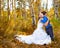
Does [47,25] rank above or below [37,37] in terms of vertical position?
above

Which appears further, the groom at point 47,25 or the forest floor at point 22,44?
the groom at point 47,25

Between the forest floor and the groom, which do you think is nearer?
the forest floor

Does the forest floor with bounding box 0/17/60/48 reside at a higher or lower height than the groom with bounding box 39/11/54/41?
lower

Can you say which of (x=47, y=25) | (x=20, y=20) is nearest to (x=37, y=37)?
(x=47, y=25)

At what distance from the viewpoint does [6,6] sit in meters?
3.45

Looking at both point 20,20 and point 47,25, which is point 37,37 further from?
point 20,20

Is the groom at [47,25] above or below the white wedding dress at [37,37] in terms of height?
above

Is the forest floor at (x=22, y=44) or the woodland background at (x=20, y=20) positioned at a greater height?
the woodland background at (x=20, y=20)

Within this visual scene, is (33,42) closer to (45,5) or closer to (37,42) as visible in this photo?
(37,42)

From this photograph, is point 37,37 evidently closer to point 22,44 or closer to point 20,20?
point 22,44

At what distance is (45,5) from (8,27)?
0.65 m

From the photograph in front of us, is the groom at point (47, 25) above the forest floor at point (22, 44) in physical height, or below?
above

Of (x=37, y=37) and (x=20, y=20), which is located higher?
(x=20, y=20)

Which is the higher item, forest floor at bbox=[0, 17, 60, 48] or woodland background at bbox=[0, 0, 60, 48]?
woodland background at bbox=[0, 0, 60, 48]
